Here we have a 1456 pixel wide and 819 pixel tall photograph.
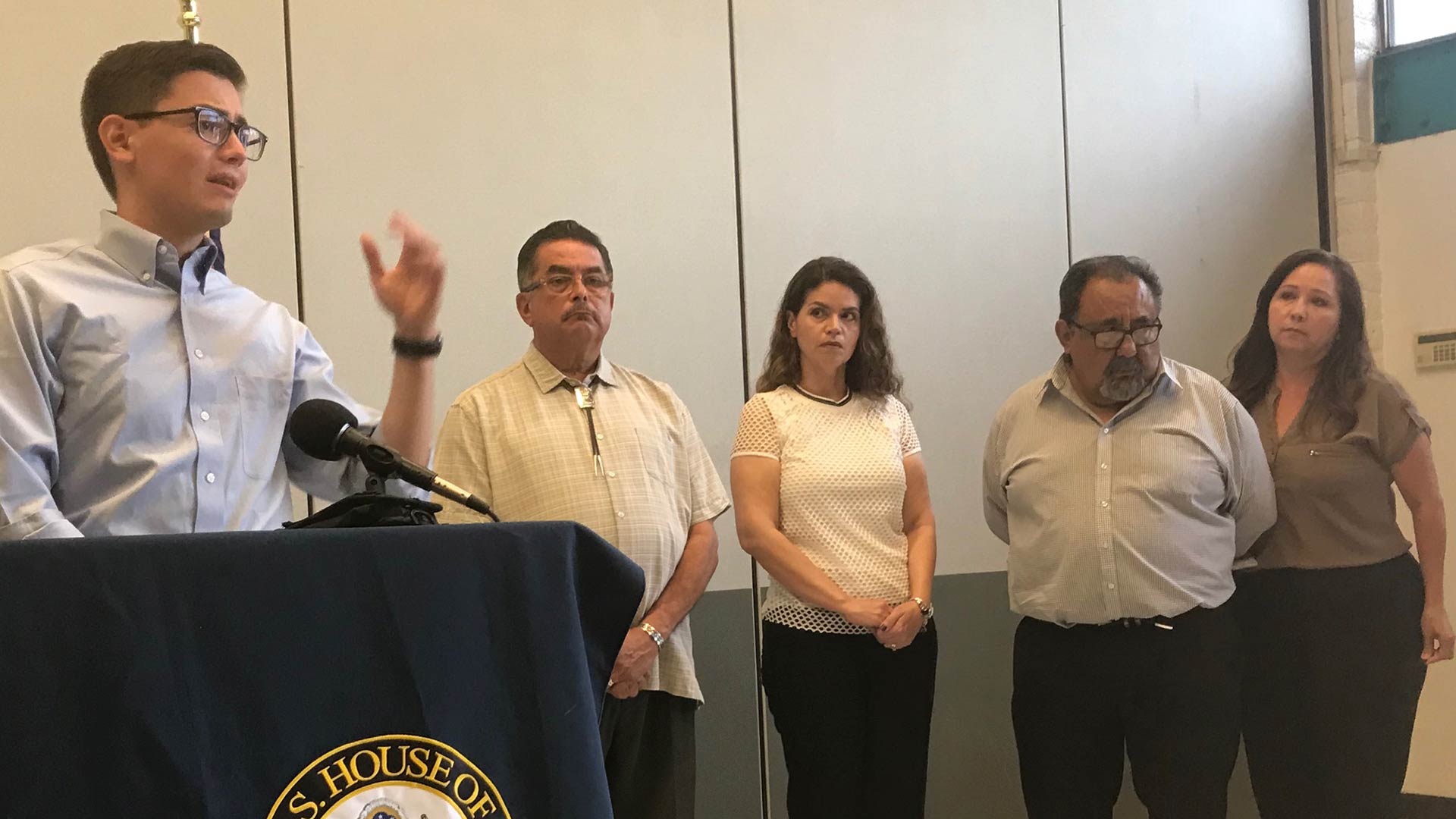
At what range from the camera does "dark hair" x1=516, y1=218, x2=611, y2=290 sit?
2725 millimetres

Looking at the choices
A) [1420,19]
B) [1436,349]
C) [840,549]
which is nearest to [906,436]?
[840,549]

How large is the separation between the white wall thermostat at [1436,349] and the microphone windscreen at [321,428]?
464 centimetres

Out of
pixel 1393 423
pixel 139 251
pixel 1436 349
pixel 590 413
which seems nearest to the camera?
pixel 139 251

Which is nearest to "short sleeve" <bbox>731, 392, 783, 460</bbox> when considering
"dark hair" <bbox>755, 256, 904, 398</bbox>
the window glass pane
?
"dark hair" <bbox>755, 256, 904, 398</bbox>

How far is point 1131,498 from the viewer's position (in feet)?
9.39

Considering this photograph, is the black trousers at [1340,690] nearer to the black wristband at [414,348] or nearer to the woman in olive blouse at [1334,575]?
the woman in olive blouse at [1334,575]

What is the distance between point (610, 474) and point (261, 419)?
0.92 metres

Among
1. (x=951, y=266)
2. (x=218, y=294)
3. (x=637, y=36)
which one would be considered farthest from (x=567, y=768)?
(x=951, y=266)

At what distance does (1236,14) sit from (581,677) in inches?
190

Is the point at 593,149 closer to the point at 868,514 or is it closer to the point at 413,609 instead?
the point at 868,514

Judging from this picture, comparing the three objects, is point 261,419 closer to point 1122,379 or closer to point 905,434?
point 905,434

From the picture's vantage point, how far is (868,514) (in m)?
2.92

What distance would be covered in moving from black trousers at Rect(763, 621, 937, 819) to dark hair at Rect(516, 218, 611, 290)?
0.94 metres

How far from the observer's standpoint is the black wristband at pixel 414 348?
1.60m
